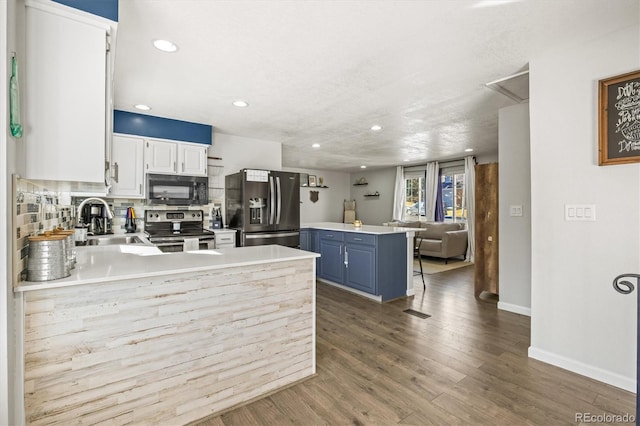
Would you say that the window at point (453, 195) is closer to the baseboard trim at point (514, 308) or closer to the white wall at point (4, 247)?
the baseboard trim at point (514, 308)

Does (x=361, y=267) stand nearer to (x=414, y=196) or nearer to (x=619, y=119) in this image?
(x=619, y=119)

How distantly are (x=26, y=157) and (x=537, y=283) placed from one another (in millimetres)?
3333

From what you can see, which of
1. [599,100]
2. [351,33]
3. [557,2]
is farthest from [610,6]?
[351,33]

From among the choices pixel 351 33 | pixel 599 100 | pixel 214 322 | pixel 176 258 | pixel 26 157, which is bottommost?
pixel 214 322

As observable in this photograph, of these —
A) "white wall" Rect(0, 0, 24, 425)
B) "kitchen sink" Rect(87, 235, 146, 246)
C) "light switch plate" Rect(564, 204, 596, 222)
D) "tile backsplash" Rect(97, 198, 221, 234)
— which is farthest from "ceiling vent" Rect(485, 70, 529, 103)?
"tile backsplash" Rect(97, 198, 221, 234)

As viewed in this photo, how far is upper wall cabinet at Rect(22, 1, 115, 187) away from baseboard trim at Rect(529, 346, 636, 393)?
3.25m

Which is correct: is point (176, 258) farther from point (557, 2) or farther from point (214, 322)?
point (557, 2)

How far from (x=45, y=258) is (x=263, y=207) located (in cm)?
300

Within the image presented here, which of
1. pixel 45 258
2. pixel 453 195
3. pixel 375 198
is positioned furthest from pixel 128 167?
pixel 375 198

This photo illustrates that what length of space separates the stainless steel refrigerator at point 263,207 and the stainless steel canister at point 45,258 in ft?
9.03

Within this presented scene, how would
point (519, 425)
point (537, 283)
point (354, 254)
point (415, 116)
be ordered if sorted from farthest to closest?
point (354, 254) < point (415, 116) < point (537, 283) < point (519, 425)

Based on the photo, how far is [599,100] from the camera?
2.04 metres

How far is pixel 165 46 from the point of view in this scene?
2145mm

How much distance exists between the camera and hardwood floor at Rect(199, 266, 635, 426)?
174 cm
